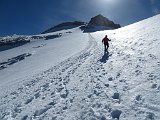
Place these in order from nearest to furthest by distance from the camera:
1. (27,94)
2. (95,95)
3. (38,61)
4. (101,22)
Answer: (95,95) → (27,94) → (38,61) → (101,22)

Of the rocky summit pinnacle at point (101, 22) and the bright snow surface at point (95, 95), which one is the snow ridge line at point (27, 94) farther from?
the rocky summit pinnacle at point (101, 22)

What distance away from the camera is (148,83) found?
11492 mm

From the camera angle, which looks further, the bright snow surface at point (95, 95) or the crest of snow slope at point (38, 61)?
the crest of snow slope at point (38, 61)

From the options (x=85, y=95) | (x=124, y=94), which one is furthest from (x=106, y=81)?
(x=124, y=94)

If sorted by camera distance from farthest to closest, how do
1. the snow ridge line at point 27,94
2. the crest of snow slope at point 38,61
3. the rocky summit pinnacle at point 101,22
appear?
the rocky summit pinnacle at point 101,22 → the crest of snow slope at point 38,61 → the snow ridge line at point 27,94

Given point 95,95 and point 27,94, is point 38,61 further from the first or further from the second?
point 95,95

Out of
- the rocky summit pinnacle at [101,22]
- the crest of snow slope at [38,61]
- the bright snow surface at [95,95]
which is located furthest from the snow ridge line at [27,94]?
the rocky summit pinnacle at [101,22]

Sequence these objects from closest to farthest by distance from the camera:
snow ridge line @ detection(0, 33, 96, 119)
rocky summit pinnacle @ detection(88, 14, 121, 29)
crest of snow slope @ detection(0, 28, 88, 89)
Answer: snow ridge line @ detection(0, 33, 96, 119) < crest of snow slope @ detection(0, 28, 88, 89) < rocky summit pinnacle @ detection(88, 14, 121, 29)

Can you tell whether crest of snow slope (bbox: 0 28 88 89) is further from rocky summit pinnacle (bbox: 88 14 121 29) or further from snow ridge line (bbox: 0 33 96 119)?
rocky summit pinnacle (bbox: 88 14 121 29)

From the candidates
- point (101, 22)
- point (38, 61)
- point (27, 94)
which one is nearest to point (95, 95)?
point (27, 94)

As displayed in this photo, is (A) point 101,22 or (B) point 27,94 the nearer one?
(B) point 27,94

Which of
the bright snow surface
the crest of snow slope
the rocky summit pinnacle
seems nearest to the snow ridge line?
the bright snow surface

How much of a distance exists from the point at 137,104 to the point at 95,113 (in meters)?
1.64

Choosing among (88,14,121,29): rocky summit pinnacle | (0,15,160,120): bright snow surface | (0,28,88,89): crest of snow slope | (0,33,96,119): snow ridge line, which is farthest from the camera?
(88,14,121,29): rocky summit pinnacle
